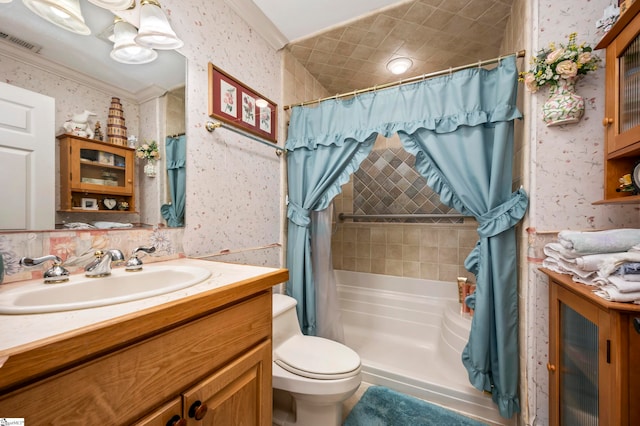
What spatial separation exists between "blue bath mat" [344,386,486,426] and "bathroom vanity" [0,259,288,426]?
81 cm

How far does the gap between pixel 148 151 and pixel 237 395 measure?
101cm

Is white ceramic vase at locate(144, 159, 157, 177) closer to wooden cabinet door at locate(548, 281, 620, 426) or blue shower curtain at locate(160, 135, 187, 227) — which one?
blue shower curtain at locate(160, 135, 187, 227)

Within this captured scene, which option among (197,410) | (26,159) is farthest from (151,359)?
(26,159)

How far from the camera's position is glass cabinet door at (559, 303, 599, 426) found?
820 mm

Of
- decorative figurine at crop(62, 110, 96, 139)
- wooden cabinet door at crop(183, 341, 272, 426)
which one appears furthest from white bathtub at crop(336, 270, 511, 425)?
decorative figurine at crop(62, 110, 96, 139)

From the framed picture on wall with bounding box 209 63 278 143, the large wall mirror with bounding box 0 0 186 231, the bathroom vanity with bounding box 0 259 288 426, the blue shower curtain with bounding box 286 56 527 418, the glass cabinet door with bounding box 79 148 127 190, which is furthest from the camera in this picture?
the framed picture on wall with bounding box 209 63 278 143

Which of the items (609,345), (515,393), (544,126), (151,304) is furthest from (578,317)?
(151,304)

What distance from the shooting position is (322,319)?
1866 millimetres

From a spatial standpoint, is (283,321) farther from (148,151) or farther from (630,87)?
(630,87)

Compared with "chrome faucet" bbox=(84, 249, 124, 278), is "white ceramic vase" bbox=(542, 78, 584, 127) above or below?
above

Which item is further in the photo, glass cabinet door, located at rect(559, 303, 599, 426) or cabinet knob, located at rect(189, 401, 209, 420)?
glass cabinet door, located at rect(559, 303, 599, 426)

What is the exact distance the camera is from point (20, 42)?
0.79 m

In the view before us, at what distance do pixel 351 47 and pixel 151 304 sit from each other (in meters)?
2.00

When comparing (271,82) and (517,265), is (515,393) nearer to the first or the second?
(517,265)
